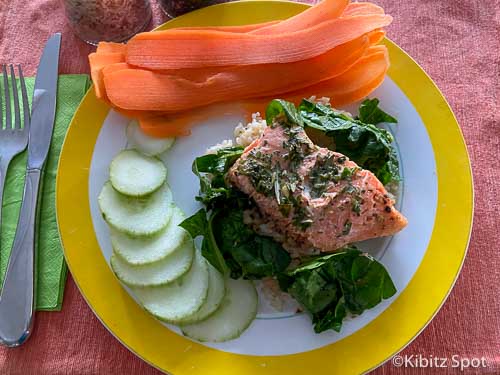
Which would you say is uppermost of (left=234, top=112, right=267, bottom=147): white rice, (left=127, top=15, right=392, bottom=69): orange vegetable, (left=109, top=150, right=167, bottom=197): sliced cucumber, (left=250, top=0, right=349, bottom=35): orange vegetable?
(left=250, top=0, right=349, bottom=35): orange vegetable

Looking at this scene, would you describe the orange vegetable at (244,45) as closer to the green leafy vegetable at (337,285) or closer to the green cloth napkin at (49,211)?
the green cloth napkin at (49,211)

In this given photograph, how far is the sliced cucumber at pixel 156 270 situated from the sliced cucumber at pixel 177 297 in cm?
4

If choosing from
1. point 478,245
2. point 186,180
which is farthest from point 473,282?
point 186,180

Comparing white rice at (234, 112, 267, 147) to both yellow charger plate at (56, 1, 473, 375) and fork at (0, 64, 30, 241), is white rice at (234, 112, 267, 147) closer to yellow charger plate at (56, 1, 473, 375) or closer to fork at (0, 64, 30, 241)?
yellow charger plate at (56, 1, 473, 375)

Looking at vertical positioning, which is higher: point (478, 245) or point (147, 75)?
point (147, 75)

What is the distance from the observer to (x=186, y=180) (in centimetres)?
280

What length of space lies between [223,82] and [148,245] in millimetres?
1004

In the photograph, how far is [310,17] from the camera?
2.92 meters

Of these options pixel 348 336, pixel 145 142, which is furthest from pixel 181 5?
pixel 348 336

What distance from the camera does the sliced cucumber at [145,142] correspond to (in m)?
2.80

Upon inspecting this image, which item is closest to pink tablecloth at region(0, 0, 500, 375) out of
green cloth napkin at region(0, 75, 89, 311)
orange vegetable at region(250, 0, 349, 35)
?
green cloth napkin at region(0, 75, 89, 311)

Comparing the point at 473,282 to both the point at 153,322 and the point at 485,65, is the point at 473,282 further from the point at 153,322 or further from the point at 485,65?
the point at 153,322

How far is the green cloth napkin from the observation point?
2684 millimetres

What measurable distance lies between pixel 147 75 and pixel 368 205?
137cm
